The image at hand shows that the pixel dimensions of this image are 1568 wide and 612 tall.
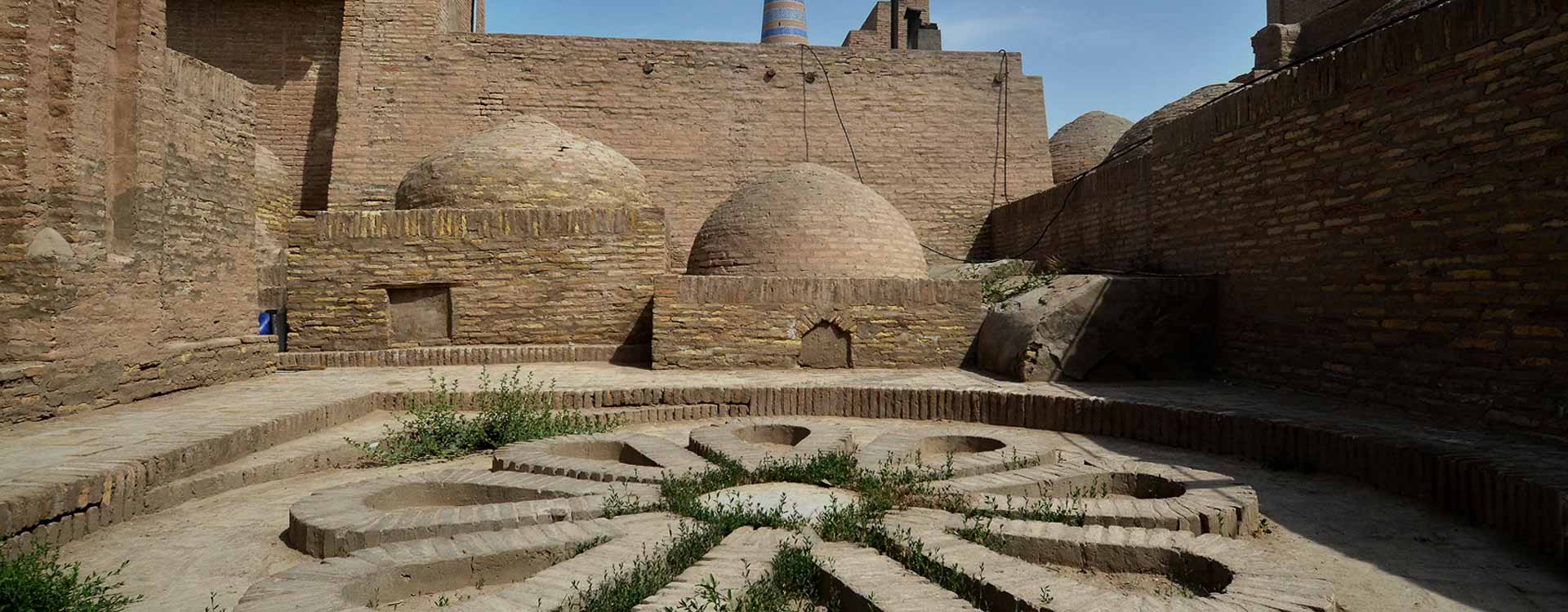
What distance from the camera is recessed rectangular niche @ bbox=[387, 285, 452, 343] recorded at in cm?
980

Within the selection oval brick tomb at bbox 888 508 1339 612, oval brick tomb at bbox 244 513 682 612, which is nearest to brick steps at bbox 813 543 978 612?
oval brick tomb at bbox 888 508 1339 612

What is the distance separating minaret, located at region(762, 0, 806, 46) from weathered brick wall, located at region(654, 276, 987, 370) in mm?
23962

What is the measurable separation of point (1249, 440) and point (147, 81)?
319 inches

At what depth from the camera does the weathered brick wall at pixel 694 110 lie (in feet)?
48.1

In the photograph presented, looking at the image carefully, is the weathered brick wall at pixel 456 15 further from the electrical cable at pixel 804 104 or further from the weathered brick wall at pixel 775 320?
the weathered brick wall at pixel 775 320

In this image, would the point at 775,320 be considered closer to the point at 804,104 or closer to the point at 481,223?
the point at 481,223

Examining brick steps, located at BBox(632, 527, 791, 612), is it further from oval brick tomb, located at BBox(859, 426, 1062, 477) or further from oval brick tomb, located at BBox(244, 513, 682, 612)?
oval brick tomb, located at BBox(859, 426, 1062, 477)

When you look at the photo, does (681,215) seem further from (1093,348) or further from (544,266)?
(1093,348)

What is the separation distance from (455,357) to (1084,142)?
46.8 feet

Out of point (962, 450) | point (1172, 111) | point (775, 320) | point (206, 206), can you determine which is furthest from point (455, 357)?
point (1172, 111)

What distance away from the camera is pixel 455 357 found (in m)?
9.41

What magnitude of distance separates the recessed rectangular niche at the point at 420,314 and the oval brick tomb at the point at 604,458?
5.12 metres

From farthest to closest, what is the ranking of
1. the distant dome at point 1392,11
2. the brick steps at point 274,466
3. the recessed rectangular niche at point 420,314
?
1. the recessed rectangular niche at point 420,314
2. the distant dome at point 1392,11
3. the brick steps at point 274,466

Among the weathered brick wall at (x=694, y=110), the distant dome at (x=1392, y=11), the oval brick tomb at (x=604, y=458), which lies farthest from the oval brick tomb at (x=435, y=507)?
the weathered brick wall at (x=694, y=110)
